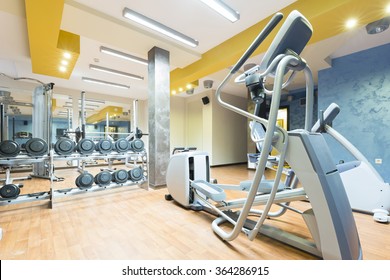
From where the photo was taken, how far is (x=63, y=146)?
113 inches

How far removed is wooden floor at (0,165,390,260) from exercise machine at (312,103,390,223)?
0.17 metres

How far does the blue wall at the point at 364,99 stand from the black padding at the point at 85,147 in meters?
5.51

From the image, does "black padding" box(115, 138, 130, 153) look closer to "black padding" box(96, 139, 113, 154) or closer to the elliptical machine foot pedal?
"black padding" box(96, 139, 113, 154)

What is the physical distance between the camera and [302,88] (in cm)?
679

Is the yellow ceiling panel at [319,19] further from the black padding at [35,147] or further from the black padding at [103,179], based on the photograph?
the black padding at [35,147]

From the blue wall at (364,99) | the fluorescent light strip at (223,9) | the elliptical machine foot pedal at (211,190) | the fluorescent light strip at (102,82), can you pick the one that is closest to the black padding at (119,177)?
the elliptical machine foot pedal at (211,190)

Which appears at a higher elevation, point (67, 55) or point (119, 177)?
point (67, 55)

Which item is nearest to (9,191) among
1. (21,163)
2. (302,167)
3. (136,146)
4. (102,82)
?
(21,163)

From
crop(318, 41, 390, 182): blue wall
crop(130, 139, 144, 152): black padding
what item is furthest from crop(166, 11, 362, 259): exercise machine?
crop(318, 41, 390, 182): blue wall

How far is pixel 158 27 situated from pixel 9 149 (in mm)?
2925

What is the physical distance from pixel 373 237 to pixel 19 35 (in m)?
6.17

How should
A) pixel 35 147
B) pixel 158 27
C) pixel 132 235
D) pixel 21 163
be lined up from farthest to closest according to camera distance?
pixel 158 27 → pixel 35 147 → pixel 21 163 → pixel 132 235

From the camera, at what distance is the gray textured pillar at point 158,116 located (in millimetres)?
3846

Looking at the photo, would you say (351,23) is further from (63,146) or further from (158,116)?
(63,146)
